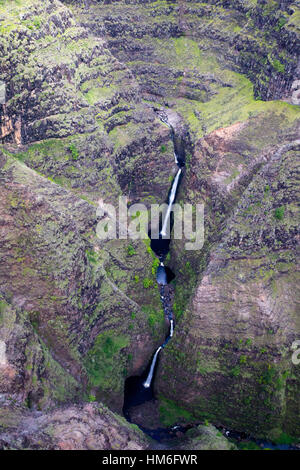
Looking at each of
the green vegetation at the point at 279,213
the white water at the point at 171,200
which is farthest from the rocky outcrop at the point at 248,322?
the white water at the point at 171,200

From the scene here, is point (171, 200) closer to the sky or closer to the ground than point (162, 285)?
closer to the sky

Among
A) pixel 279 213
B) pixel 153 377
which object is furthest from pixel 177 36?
pixel 153 377

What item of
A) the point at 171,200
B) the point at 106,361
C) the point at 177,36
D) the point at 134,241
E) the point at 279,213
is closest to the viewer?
the point at 106,361

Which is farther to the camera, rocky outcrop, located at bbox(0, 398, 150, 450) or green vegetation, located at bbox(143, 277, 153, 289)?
green vegetation, located at bbox(143, 277, 153, 289)

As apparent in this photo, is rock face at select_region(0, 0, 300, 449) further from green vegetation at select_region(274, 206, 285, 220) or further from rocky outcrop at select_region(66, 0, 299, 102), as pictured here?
rocky outcrop at select_region(66, 0, 299, 102)

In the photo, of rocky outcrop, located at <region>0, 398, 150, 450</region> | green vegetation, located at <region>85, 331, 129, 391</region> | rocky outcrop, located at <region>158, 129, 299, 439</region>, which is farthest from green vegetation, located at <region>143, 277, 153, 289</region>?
rocky outcrop, located at <region>0, 398, 150, 450</region>

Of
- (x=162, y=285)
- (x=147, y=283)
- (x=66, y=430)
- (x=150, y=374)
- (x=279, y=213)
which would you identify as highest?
(x=279, y=213)

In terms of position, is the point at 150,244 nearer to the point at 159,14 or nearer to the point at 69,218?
the point at 69,218

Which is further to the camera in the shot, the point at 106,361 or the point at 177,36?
the point at 177,36

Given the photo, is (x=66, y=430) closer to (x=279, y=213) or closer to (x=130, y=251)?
(x=130, y=251)
